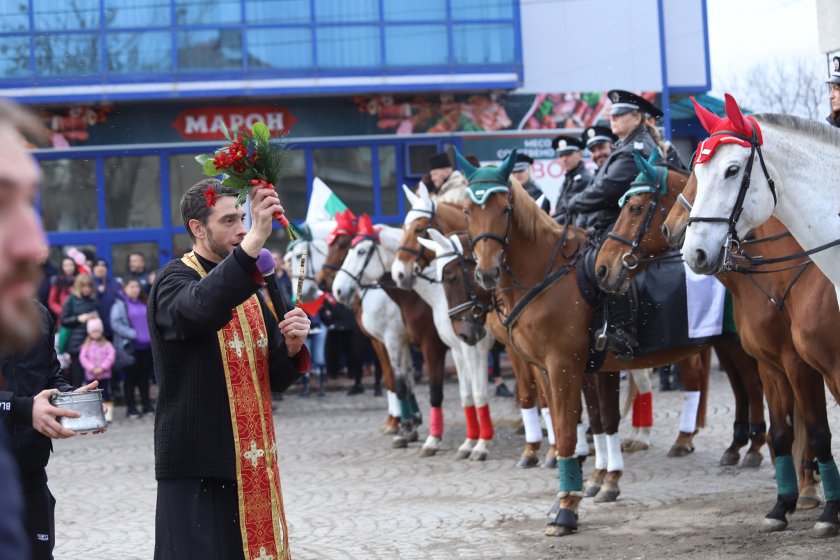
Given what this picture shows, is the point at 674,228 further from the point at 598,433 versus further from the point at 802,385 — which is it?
the point at 598,433

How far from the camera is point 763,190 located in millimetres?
6305

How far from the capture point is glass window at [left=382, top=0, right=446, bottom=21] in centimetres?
2372

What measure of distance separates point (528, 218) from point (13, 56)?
16651 millimetres

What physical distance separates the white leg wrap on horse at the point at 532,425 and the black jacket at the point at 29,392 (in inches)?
273

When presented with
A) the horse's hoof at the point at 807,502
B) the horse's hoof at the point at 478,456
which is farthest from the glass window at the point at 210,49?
the horse's hoof at the point at 807,502

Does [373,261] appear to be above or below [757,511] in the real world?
above

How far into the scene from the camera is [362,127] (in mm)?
24484

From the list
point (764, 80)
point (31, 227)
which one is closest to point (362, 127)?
point (764, 80)

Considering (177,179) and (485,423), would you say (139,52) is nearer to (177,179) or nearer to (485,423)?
(177,179)

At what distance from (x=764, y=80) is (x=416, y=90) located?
916 cm

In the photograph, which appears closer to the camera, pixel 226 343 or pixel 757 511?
pixel 226 343

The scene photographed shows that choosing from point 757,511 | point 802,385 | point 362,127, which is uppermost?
point 362,127

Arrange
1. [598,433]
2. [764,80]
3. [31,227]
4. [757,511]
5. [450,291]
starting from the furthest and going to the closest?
[764,80] → [450,291] → [598,433] → [757,511] → [31,227]

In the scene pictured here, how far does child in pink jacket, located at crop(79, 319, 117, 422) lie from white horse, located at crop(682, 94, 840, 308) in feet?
39.4
